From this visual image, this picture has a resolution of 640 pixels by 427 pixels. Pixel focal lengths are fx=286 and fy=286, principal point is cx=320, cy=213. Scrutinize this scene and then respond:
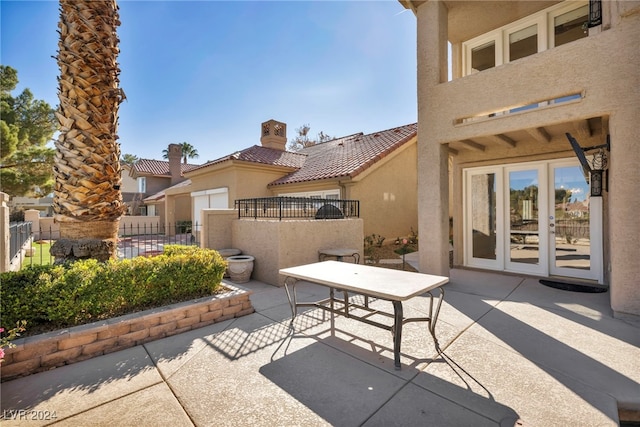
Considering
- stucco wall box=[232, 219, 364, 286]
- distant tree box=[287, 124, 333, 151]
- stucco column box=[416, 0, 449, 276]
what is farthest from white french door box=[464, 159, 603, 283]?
Result: distant tree box=[287, 124, 333, 151]

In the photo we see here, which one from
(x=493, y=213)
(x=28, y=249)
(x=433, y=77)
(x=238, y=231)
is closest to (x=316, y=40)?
(x=433, y=77)

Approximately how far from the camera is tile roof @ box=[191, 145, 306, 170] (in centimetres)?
1437

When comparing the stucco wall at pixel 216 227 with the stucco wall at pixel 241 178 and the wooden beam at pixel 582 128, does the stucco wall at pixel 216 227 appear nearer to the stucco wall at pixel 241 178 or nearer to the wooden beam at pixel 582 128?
the stucco wall at pixel 241 178

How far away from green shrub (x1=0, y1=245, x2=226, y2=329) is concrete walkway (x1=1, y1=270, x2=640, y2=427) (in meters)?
0.72

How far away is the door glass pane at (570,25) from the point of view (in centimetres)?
707

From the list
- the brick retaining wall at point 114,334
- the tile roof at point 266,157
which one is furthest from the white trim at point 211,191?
the brick retaining wall at point 114,334

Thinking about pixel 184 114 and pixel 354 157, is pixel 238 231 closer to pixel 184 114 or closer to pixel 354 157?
pixel 354 157

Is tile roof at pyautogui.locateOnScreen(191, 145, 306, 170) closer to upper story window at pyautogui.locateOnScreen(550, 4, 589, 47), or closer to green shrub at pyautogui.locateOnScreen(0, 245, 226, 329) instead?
green shrub at pyautogui.locateOnScreen(0, 245, 226, 329)

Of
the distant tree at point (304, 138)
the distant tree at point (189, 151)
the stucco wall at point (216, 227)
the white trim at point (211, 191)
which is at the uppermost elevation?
the distant tree at point (189, 151)

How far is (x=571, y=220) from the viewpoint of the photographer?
748 centimetres

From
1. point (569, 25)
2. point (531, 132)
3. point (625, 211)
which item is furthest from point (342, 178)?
point (625, 211)

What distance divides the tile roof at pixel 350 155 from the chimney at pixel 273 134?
1909mm

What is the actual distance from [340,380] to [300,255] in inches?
179

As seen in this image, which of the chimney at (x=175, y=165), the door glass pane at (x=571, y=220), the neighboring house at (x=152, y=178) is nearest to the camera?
the door glass pane at (x=571, y=220)
